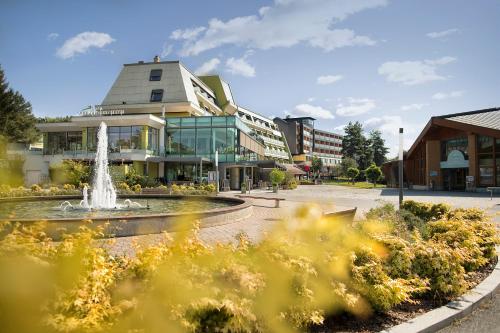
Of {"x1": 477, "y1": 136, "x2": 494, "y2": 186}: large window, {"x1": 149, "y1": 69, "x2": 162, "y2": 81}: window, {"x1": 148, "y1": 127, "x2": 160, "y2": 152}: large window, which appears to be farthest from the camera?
{"x1": 149, "y1": 69, "x2": 162, "y2": 81}: window

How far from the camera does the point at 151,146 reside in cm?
3909

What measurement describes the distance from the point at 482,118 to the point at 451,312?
4379cm

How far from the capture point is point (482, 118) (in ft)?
132

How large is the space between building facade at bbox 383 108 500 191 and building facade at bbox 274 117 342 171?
42.4 meters

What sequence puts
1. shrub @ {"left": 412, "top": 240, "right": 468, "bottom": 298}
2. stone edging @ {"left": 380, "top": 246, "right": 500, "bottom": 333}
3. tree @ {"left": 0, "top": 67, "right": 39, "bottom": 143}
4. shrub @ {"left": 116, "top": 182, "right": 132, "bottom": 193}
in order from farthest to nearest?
1. tree @ {"left": 0, "top": 67, "right": 39, "bottom": 143}
2. shrub @ {"left": 116, "top": 182, "right": 132, "bottom": 193}
3. shrub @ {"left": 412, "top": 240, "right": 468, "bottom": 298}
4. stone edging @ {"left": 380, "top": 246, "right": 500, "bottom": 333}

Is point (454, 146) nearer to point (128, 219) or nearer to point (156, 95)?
point (156, 95)

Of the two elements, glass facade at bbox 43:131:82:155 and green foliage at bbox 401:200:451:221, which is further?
glass facade at bbox 43:131:82:155

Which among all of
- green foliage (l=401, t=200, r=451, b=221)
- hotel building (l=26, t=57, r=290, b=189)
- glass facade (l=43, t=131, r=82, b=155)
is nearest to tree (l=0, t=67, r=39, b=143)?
glass facade (l=43, t=131, r=82, b=155)

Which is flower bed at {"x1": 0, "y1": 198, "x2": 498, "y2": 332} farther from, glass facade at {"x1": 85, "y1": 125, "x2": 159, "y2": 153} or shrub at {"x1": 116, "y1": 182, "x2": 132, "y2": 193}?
glass facade at {"x1": 85, "y1": 125, "x2": 159, "y2": 153}

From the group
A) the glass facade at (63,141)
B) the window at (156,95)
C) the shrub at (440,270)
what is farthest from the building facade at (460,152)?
the glass facade at (63,141)

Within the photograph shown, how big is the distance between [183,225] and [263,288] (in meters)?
1.23

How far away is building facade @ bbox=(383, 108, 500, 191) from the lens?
37.8m

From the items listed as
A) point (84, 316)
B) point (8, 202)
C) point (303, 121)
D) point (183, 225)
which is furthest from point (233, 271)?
point (303, 121)

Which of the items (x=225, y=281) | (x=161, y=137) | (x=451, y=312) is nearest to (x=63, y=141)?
(x=161, y=137)
